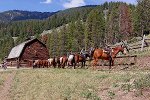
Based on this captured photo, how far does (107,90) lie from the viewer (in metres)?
21.1

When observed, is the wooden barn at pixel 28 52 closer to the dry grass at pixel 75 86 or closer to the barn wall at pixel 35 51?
the barn wall at pixel 35 51

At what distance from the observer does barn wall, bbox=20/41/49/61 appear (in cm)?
8910

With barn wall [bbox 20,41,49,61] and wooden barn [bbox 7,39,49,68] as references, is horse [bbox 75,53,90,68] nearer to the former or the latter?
wooden barn [bbox 7,39,49,68]

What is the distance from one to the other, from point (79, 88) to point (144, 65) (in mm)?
12697

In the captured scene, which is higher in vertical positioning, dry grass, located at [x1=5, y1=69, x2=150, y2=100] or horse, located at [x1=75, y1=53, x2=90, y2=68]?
horse, located at [x1=75, y1=53, x2=90, y2=68]

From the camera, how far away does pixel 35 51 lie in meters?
91.2

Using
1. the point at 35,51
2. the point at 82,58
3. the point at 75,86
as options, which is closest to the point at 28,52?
the point at 35,51

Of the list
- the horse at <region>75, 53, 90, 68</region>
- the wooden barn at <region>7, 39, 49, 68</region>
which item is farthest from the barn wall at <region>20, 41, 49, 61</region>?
the horse at <region>75, 53, 90, 68</region>

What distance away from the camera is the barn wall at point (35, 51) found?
292 feet

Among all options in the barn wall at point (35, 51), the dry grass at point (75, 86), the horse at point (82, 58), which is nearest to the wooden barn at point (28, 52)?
the barn wall at point (35, 51)

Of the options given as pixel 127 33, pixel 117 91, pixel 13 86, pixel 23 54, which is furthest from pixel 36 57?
pixel 117 91

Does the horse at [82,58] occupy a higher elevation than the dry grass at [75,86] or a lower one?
higher

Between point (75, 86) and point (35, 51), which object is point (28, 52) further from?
point (75, 86)

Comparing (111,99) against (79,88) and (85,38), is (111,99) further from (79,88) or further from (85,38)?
(85,38)
